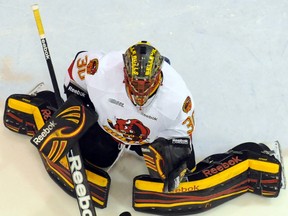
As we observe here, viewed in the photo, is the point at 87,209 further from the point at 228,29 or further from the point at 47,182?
the point at 228,29

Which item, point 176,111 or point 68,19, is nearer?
point 176,111

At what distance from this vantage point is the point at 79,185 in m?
2.22

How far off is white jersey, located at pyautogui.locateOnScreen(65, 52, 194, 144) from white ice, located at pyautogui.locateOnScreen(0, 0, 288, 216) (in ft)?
1.39

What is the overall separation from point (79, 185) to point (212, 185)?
56 centimetres

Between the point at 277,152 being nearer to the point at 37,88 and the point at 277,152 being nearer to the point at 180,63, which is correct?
the point at 180,63

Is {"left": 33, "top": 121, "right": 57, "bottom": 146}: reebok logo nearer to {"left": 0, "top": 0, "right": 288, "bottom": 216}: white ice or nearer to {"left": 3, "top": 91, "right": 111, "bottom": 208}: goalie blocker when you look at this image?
{"left": 3, "top": 91, "right": 111, "bottom": 208}: goalie blocker

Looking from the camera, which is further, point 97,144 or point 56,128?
point 97,144

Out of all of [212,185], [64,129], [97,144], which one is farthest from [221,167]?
[64,129]

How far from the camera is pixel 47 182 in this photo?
245 centimetres

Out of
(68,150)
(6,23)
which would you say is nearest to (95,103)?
(68,150)

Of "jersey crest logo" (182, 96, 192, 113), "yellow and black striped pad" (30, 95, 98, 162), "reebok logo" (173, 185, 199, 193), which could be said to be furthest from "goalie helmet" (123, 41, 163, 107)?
"reebok logo" (173, 185, 199, 193)

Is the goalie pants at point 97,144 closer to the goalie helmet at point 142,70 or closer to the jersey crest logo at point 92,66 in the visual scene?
the jersey crest logo at point 92,66

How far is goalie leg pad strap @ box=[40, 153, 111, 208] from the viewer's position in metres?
A: 2.34

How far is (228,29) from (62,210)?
134 centimetres
